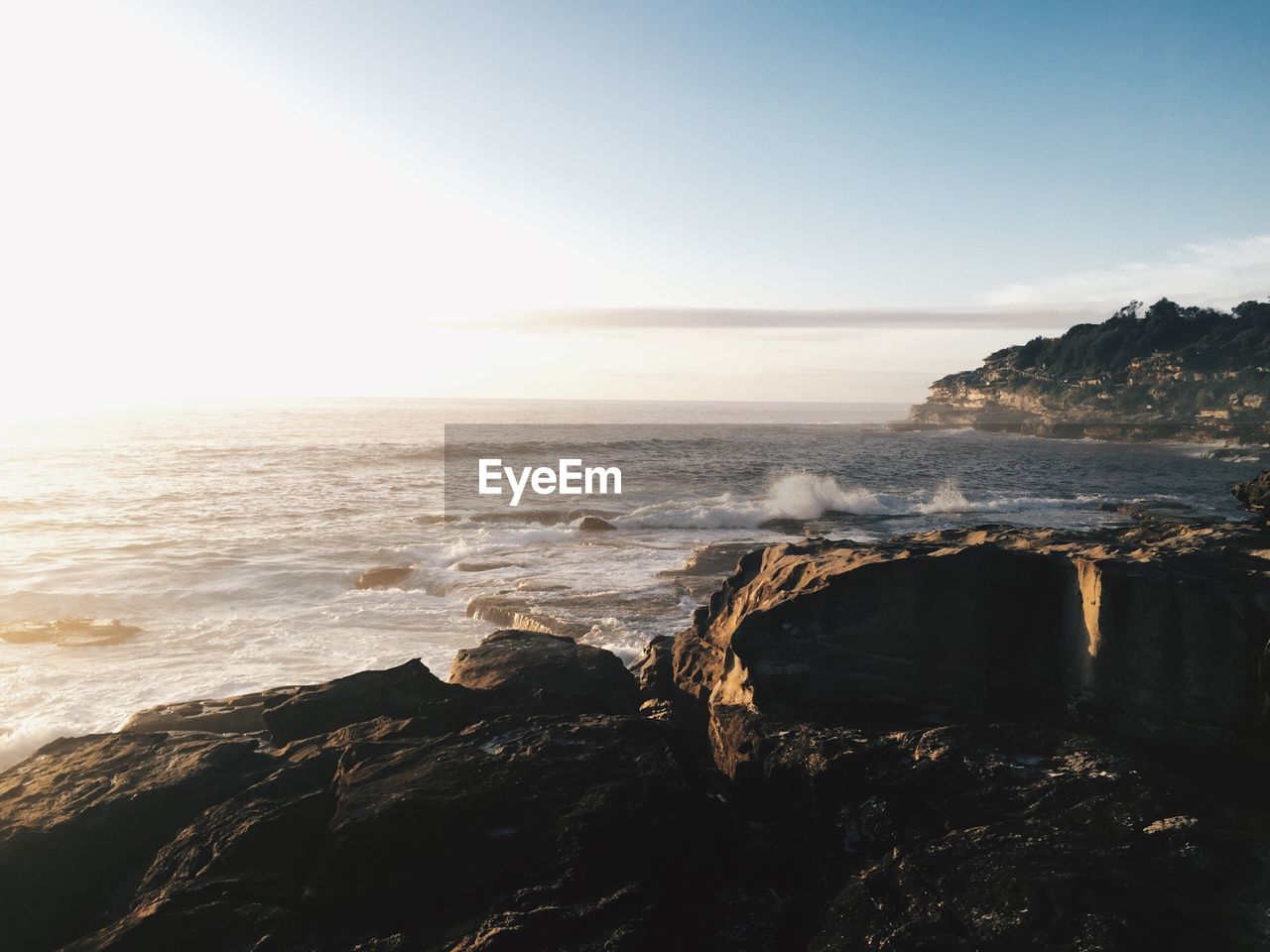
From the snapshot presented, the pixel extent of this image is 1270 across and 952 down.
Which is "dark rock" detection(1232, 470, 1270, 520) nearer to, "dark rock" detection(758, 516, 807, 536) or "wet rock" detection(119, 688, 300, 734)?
"dark rock" detection(758, 516, 807, 536)

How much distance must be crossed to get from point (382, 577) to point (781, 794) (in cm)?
1524

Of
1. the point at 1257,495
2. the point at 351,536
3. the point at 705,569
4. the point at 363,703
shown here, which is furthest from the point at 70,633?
the point at 1257,495

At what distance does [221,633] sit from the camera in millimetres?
14953

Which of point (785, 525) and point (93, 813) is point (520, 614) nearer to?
point (93, 813)

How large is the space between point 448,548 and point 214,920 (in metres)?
18.3

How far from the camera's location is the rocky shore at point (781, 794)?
14.7ft

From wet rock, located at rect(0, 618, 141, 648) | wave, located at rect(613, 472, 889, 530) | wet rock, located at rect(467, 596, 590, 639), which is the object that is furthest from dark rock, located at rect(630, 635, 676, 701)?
wave, located at rect(613, 472, 889, 530)

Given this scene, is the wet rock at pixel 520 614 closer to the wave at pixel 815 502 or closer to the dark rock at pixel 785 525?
the dark rock at pixel 785 525

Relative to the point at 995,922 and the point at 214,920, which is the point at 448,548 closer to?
the point at 214,920

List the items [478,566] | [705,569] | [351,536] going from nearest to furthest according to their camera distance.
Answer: [705,569]
[478,566]
[351,536]

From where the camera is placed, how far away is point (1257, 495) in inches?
471

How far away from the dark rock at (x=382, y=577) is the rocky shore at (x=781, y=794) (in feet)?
34.9

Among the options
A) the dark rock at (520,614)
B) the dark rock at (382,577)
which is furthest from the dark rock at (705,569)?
the dark rock at (382,577)

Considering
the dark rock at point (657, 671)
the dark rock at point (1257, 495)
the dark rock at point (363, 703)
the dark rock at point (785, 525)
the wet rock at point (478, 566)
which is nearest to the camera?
the dark rock at point (363, 703)
